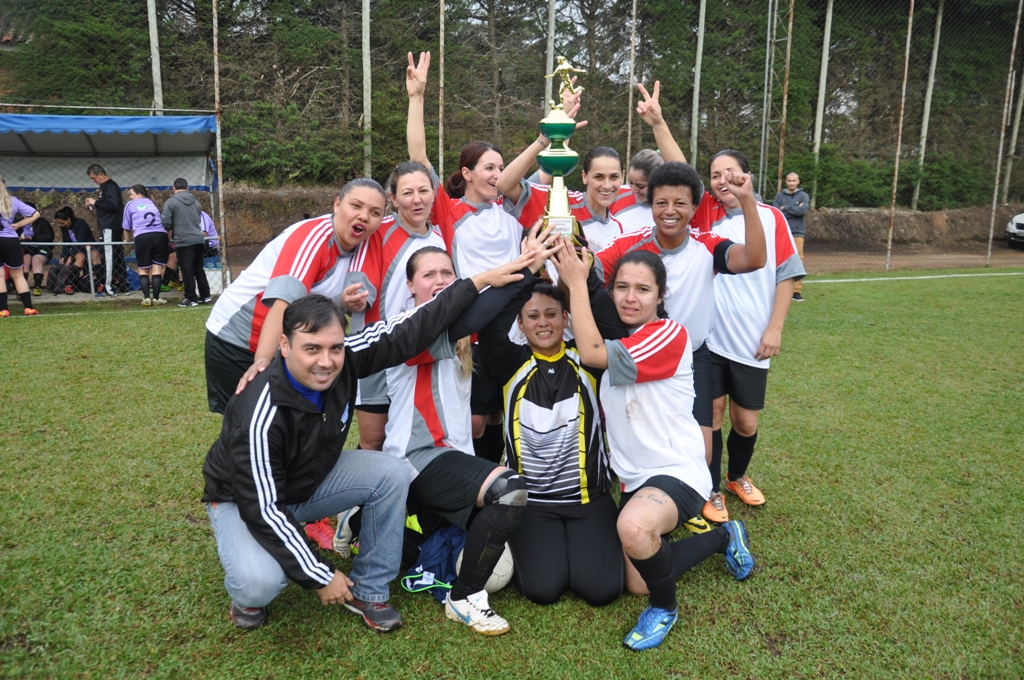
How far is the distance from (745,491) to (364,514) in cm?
213

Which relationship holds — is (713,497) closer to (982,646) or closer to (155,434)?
(982,646)

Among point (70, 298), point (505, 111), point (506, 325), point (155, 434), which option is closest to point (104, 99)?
point (70, 298)

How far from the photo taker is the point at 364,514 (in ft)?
9.04

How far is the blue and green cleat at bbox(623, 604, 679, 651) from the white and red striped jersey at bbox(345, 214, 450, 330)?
165 centimetres

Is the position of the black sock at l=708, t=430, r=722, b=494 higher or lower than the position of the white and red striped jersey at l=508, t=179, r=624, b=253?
lower

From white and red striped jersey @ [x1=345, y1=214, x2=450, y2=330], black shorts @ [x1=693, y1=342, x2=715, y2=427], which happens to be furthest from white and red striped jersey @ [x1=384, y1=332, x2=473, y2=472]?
black shorts @ [x1=693, y1=342, x2=715, y2=427]

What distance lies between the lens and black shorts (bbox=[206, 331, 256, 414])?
3.25 m

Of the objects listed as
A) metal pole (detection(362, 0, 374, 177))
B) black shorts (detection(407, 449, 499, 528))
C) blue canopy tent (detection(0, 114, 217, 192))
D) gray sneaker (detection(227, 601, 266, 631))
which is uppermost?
metal pole (detection(362, 0, 374, 177))

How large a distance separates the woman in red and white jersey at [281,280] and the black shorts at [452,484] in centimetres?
77

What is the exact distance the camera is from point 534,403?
9.98ft

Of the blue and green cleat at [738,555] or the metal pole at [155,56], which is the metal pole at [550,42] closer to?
the metal pole at [155,56]

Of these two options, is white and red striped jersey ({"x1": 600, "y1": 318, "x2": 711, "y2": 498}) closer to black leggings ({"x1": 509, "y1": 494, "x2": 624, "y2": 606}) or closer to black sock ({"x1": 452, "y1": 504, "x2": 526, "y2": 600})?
black leggings ({"x1": 509, "y1": 494, "x2": 624, "y2": 606})

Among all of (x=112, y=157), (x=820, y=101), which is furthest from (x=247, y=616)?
(x=820, y=101)

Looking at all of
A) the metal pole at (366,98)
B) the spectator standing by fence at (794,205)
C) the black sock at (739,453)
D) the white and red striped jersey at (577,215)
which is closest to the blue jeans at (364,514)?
the white and red striped jersey at (577,215)
